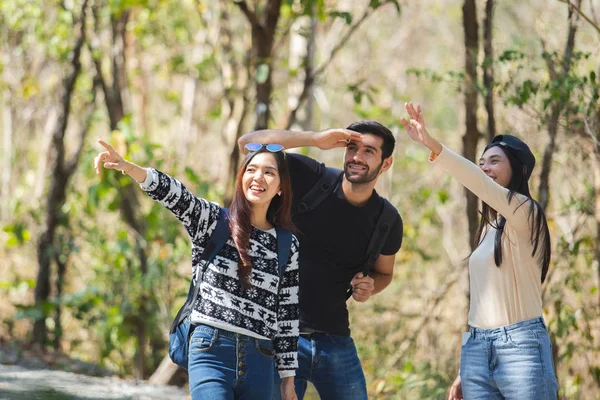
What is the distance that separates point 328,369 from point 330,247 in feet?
2.03

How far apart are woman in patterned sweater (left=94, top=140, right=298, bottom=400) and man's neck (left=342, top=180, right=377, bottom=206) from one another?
0.63m

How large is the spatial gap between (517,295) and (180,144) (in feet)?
45.2

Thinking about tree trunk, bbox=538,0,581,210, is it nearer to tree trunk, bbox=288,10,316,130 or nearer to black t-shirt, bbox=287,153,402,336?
black t-shirt, bbox=287,153,402,336

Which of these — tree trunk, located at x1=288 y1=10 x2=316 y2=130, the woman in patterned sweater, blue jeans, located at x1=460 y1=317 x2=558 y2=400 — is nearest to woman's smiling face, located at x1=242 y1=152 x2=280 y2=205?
the woman in patterned sweater

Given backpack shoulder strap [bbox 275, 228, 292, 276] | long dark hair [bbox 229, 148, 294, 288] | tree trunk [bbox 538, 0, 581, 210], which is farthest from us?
tree trunk [bbox 538, 0, 581, 210]

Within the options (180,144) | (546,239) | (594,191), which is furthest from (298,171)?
(180,144)

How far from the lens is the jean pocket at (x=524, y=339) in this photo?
376cm

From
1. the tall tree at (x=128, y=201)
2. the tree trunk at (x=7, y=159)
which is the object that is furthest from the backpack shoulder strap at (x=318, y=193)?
the tree trunk at (x=7, y=159)

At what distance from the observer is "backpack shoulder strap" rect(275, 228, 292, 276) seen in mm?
3854

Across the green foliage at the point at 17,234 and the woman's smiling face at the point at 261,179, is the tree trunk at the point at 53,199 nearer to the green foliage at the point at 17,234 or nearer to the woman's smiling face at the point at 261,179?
the green foliage at the point at 17,234

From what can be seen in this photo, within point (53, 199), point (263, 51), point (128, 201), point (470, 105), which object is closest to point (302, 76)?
point (128, 201)

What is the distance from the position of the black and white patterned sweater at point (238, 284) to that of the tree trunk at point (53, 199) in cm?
656

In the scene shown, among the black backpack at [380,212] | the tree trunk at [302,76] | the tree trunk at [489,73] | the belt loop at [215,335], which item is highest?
the tree trunk at [302,76]

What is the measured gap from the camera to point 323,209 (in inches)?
179
